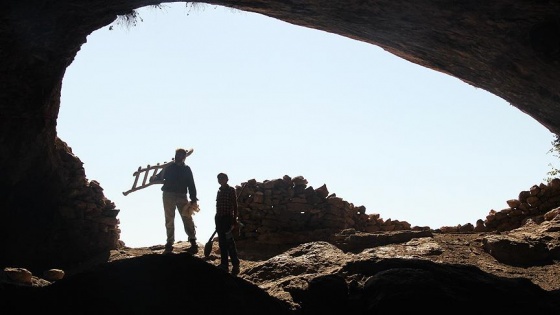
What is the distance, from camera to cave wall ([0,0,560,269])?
272 inches

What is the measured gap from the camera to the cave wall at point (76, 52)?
6.91m

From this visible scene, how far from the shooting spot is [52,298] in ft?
14.0

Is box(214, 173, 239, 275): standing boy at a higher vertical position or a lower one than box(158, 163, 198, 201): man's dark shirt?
lower

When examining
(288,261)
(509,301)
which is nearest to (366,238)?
(288,261)

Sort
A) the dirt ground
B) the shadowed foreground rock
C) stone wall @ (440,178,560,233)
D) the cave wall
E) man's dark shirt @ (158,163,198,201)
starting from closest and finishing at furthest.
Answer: the shadowed foreground rock
the cave wall
the dirt ground
man's dark shirt @ (158,163,198,201)
stone wall @ (440,178,560,233)

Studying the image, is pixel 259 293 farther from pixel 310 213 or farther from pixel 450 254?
pixel 310 213

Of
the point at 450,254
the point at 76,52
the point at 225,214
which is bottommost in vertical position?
the point at 450,254

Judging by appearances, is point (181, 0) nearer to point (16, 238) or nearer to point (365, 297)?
point (16, 238)

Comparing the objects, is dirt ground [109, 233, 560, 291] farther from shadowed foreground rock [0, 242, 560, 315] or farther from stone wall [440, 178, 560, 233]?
shadowed foreground rock [0, 242, 560, 315]

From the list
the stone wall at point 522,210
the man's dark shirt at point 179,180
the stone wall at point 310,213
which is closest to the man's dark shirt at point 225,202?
the man's dark shirt at point 179,180

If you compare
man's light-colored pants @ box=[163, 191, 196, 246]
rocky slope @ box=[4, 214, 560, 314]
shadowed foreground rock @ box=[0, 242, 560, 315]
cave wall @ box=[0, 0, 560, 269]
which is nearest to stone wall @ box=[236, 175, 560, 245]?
man's light-colored pants @ box=[163, 191, 196, 246]

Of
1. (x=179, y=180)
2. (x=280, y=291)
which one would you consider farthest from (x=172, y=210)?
(x=280, y=291)

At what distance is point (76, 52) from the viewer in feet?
30.2

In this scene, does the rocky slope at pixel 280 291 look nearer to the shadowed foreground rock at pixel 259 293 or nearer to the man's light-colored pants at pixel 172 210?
the shadowed foreground rock at pixel 259 293
